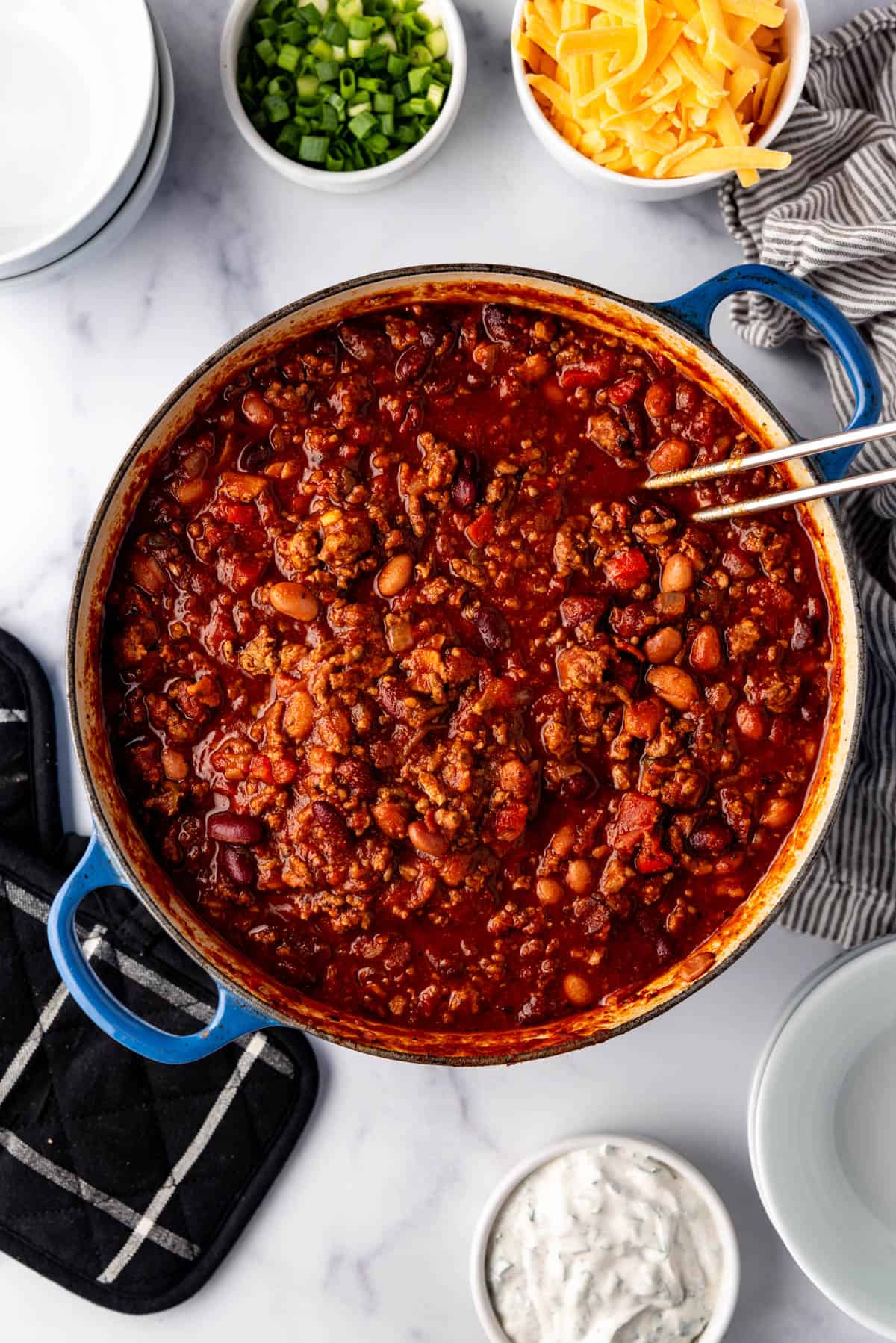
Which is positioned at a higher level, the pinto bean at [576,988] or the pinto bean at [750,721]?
the pinto bean at [750,721]

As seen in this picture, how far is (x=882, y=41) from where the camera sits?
9.54 feet

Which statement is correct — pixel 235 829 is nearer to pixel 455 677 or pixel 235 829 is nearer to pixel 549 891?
pixel 455 677

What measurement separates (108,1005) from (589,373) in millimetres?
1734

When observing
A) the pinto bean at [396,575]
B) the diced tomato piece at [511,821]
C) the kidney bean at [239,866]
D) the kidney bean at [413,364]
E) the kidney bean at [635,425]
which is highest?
the kidney bean at [413,364]

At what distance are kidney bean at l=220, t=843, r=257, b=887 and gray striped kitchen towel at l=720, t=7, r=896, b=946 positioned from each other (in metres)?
1.33

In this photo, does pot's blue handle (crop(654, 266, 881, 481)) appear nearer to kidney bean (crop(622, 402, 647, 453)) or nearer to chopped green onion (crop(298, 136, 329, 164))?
kidney bean (crop(622, 402, 647, 453))

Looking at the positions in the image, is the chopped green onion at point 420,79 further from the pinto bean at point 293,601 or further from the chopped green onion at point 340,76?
the pinto bean at point 293,601

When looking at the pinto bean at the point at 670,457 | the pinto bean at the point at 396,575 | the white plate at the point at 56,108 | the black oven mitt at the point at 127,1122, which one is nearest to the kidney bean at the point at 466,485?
the pinto bean at the point at 396,575

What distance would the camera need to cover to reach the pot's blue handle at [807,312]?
2438 mm

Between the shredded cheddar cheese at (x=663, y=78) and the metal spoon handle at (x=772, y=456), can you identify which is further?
the shredded cheddar cheese at (x=663, y=78)

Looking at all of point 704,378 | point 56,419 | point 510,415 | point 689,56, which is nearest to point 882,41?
point 689,56

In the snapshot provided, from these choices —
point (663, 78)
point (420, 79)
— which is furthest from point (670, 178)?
point (420, 79)

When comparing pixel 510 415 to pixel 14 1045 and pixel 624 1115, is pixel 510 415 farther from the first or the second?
pixel 14 1045

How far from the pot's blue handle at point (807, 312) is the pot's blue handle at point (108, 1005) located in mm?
1716
